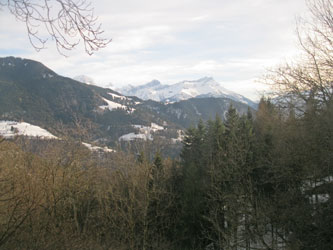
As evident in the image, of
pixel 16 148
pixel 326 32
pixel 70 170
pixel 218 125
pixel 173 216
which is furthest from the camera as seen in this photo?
pixel 218 125

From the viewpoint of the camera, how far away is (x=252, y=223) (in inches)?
539

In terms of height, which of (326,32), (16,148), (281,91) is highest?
(326,32)

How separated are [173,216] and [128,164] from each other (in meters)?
9.57

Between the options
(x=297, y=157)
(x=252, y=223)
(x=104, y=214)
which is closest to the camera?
(x=297, y=157)

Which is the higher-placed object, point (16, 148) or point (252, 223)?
point (16, 148)

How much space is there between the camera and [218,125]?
37.2 m

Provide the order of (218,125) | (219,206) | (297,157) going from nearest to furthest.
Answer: (297,157)
(219,206)
(218,125)

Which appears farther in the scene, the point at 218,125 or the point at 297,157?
the point at 218,125

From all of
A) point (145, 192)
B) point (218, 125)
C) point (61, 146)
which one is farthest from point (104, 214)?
point (218, 125)

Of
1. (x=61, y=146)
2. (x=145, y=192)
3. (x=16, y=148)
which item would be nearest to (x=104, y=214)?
(x=145, y=192)

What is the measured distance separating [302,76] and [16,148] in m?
11.9

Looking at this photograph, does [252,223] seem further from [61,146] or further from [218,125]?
[218,125]

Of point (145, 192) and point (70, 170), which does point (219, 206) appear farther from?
point (70, 170)

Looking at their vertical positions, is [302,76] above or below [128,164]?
above
